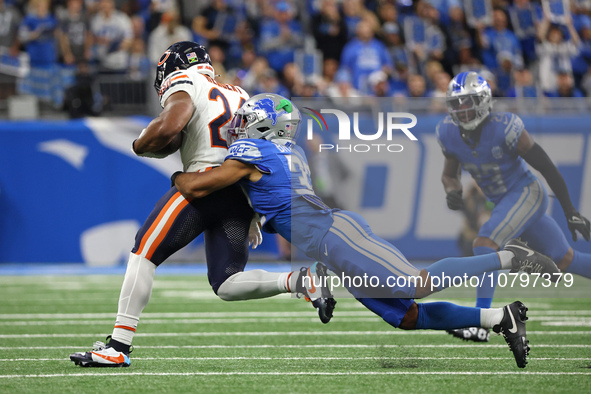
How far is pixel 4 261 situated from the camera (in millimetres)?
10602

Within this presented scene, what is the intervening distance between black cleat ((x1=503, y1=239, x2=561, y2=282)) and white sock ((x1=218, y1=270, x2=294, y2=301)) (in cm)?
123

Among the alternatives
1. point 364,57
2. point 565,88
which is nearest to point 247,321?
point 364,57

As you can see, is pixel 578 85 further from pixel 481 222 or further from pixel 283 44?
pixel 481 222

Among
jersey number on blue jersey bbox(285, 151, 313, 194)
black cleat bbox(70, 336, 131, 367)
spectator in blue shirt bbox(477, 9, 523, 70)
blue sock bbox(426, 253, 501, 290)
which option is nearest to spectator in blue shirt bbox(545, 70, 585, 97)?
spectator in blue shirt bbox(477, 9, 523, 70)

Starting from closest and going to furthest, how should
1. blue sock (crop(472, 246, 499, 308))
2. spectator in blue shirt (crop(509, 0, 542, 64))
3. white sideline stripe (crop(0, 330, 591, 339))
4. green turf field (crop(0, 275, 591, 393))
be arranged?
green turf field (crop(0, 275, 591, 393))
blue sock (crop(472, 246, 499, 308))
white sideline stripe (crop(0, 330, 591, 339))
spectator in blue shirt (crop(509, 0, 542, 64))

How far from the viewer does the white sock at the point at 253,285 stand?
4.35m

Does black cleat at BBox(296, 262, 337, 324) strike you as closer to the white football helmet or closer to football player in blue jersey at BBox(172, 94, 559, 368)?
football player in blue jersey at BBox(172, 94, 559, 368)

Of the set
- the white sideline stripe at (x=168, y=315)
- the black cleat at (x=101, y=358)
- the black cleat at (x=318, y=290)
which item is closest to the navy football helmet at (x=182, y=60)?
the black cleat at (x=318, y=290)

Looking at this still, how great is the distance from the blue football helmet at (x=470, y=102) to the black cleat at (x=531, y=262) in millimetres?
852

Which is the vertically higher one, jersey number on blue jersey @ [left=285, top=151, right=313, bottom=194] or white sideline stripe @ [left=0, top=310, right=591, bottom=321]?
jersey number on blue jersey @ [left=285, top=151, right=313, bottom=194]

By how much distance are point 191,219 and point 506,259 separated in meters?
1.61

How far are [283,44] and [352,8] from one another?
3.82 feet

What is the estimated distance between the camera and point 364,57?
1175 cm

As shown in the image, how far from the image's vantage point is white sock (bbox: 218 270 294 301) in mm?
4352
